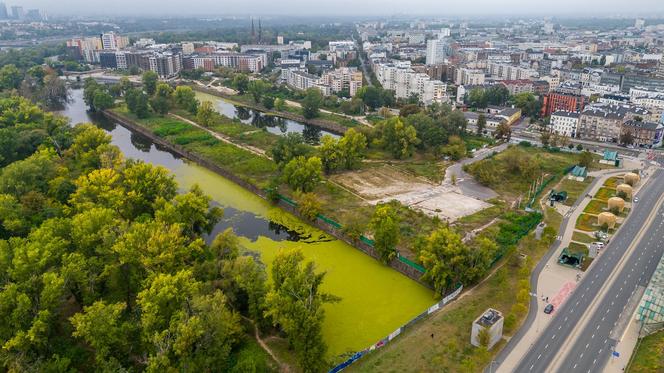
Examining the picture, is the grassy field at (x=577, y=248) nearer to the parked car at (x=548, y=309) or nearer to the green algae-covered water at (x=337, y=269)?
the parked car at (x=548, y=309)

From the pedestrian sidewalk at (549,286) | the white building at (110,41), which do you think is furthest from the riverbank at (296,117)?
the white building at (110,41)

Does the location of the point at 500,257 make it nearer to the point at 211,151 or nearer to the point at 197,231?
the point at 197,231

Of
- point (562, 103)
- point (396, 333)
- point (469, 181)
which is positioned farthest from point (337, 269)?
point (562, 103)

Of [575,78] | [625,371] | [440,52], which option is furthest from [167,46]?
[625,371]

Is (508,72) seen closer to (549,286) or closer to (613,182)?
(613,182)

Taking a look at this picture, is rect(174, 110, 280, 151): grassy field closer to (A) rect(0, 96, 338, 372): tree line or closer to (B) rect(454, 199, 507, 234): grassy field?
(A) rect(0, 96, 338, 372): tree line
